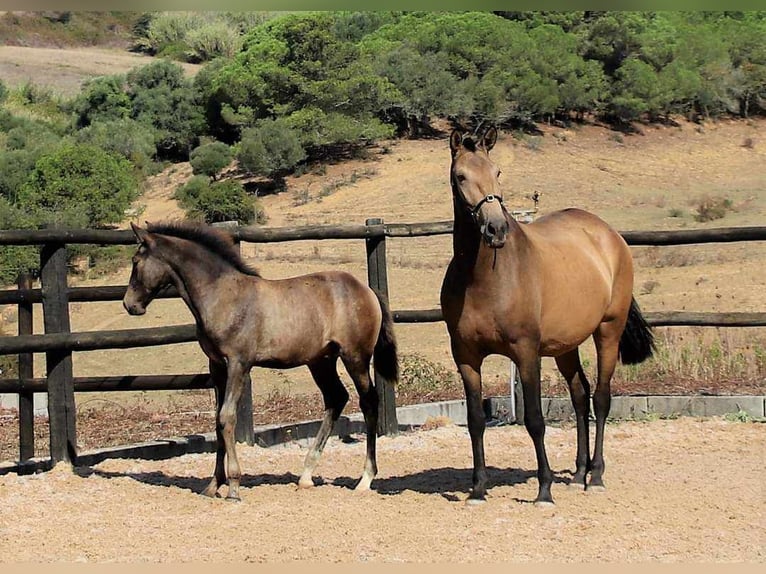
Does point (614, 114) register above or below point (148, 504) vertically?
above

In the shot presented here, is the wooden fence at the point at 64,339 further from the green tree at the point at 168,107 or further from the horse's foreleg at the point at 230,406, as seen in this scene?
the green tree at the point at 168,107

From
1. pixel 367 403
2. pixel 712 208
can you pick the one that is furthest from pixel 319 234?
pixel 712 208

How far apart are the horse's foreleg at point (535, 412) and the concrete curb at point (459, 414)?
8.84 ft

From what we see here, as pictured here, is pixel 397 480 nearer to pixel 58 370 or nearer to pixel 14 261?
A: pixel 58 370

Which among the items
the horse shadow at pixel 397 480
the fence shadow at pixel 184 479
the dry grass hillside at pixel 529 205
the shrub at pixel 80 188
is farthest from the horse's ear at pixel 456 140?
the shrub at pixel 80 188

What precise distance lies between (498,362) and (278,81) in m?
28.3

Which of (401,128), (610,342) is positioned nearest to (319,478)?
(610,342)

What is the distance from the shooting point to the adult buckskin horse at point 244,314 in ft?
21.5

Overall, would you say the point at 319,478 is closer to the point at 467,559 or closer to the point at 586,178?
the point at 467,559

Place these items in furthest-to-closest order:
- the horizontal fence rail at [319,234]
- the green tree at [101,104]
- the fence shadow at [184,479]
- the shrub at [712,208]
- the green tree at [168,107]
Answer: the green tree at [101,104] → the green tree at [168,107] → the shrub at [712,208] → the horizontal fence rail at [319,234] → the fence shadow at [184,479]

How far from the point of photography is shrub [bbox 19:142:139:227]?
31094 mm

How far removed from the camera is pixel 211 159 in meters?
38.3

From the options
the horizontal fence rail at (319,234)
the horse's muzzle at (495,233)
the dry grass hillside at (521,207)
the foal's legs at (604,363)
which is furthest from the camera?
the dry grass hillside at (521,207)

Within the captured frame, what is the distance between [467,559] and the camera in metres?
4.89
